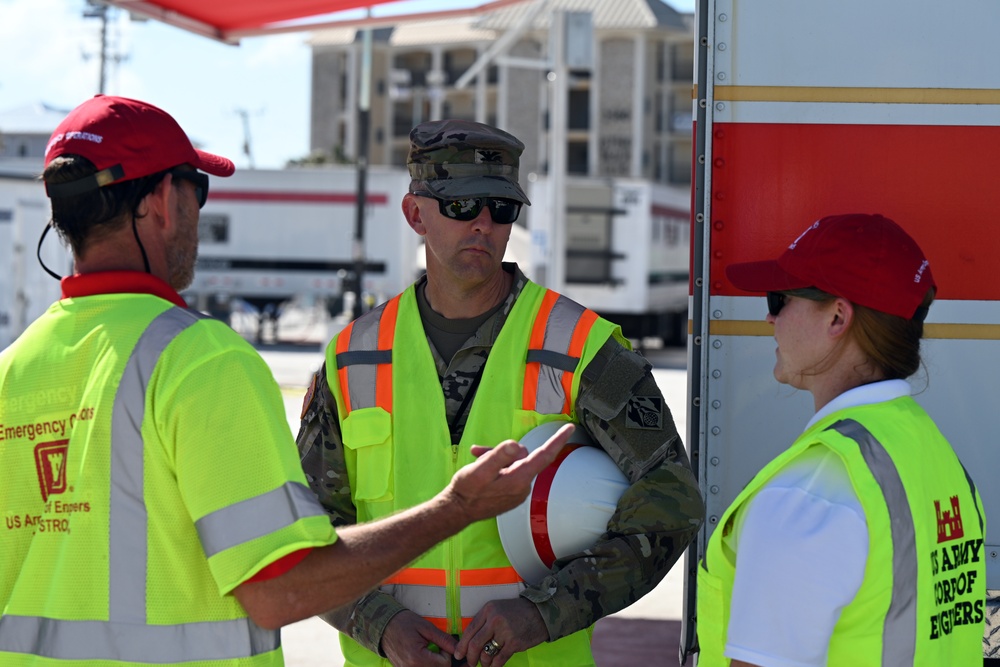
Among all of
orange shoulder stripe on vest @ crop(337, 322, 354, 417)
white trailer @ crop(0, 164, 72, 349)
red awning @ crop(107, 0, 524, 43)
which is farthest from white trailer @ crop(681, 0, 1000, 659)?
white trailer @ crop(0, 164, 72, 349)

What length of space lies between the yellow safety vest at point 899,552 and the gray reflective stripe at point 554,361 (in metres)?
0.82

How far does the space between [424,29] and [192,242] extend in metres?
70.9

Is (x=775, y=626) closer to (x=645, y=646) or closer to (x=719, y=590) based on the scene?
(x=719, y=590)

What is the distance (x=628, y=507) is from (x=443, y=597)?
51cm

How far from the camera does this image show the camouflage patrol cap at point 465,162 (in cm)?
328

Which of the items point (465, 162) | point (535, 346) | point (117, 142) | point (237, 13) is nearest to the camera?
point (117, 142)

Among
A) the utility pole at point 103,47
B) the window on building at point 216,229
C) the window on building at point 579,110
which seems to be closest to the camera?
the window on building at point 216,229

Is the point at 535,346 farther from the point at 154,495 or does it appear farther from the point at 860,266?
the point at 154,495

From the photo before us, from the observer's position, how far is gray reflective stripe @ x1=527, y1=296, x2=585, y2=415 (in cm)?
310

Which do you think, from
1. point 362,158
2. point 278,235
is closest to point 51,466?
point 362,158

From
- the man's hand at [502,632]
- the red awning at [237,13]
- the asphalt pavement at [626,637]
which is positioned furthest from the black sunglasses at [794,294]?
the red awning at [237,13]

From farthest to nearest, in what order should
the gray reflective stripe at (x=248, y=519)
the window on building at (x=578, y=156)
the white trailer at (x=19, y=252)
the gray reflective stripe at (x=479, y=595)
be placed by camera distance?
the window on building at (x=578, y=156) < the white trailer at (x=19, y=252) < the gray reflective stripe at (x=479, y=595) < the gray reflective stripe at (x=248, y=519)

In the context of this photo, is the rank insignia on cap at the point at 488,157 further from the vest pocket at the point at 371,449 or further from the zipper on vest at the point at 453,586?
the zipper on vest at the point at 453,586

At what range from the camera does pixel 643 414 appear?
306 cm
